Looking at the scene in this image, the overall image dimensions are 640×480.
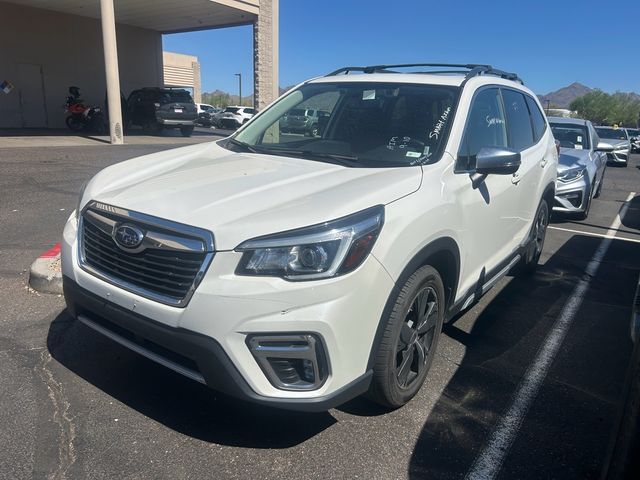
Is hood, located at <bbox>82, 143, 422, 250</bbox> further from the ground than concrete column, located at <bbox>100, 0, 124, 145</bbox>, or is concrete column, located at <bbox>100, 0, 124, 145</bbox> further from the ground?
concrete column, located at <bbox>100, 0, 124, 145</bbox>

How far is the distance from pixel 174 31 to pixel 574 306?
2442 cm

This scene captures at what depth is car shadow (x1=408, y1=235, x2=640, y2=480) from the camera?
2664 millimetres

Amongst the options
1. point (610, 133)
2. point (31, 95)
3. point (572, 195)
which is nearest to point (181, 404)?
point (572, 195)

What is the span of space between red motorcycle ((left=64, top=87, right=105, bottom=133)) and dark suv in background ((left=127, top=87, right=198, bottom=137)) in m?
1.64

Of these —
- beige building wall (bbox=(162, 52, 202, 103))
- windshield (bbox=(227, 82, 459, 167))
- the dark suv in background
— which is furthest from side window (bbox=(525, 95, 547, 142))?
beige building wall (bbox=(162, 52, 202, 103))

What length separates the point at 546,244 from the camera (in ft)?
23.0

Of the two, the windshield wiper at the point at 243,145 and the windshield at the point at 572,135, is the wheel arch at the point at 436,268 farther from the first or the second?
the windshield at the point at 572,135

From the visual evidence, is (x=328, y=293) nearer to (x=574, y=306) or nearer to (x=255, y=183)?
(x=255, y=183)

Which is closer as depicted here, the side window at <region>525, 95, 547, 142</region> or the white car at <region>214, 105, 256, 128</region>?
the side window at <region>525, 95, 547, 142</region>

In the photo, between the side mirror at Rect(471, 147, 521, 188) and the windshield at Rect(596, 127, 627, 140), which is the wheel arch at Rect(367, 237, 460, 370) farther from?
the windshield at Rect(596, 127, 627, 140)

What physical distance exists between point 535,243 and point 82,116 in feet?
63.0

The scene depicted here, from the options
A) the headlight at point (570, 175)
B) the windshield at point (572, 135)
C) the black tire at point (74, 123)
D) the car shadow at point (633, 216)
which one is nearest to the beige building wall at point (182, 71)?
the black tire at point (74, 123)

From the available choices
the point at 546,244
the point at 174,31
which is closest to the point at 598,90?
the point at 174,31

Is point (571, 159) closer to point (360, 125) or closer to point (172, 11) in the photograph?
point (360, 125)
